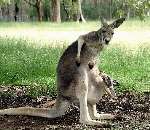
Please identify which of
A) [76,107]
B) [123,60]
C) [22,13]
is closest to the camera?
[76,107]

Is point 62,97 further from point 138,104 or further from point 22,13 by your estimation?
point 22,13

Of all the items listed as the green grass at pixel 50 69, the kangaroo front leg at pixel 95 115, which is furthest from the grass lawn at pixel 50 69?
the kangaroo front leg at pixel 95 115

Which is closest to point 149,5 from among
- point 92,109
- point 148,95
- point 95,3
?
point 148,95

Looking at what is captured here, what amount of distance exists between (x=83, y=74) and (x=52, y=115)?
670 millimetres

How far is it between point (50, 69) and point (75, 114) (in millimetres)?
3739

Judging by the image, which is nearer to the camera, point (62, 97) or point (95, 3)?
point (62, 97)

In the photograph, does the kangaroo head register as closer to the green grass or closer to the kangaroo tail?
the kangaroo tail

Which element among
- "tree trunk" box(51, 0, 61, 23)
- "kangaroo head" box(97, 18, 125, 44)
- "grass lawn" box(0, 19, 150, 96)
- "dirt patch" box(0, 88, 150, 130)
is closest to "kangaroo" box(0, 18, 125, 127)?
"kangaroo head" box(97, 18, 125, 44)

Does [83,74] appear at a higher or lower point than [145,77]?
higher

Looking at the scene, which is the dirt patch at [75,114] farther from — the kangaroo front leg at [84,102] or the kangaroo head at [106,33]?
the kangaroo head at [106,33]

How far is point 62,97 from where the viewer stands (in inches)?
232

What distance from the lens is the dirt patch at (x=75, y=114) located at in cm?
580

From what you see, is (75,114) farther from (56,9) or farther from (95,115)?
(56,9)

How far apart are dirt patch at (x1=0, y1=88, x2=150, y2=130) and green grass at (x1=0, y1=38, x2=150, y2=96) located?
1.41 ft
